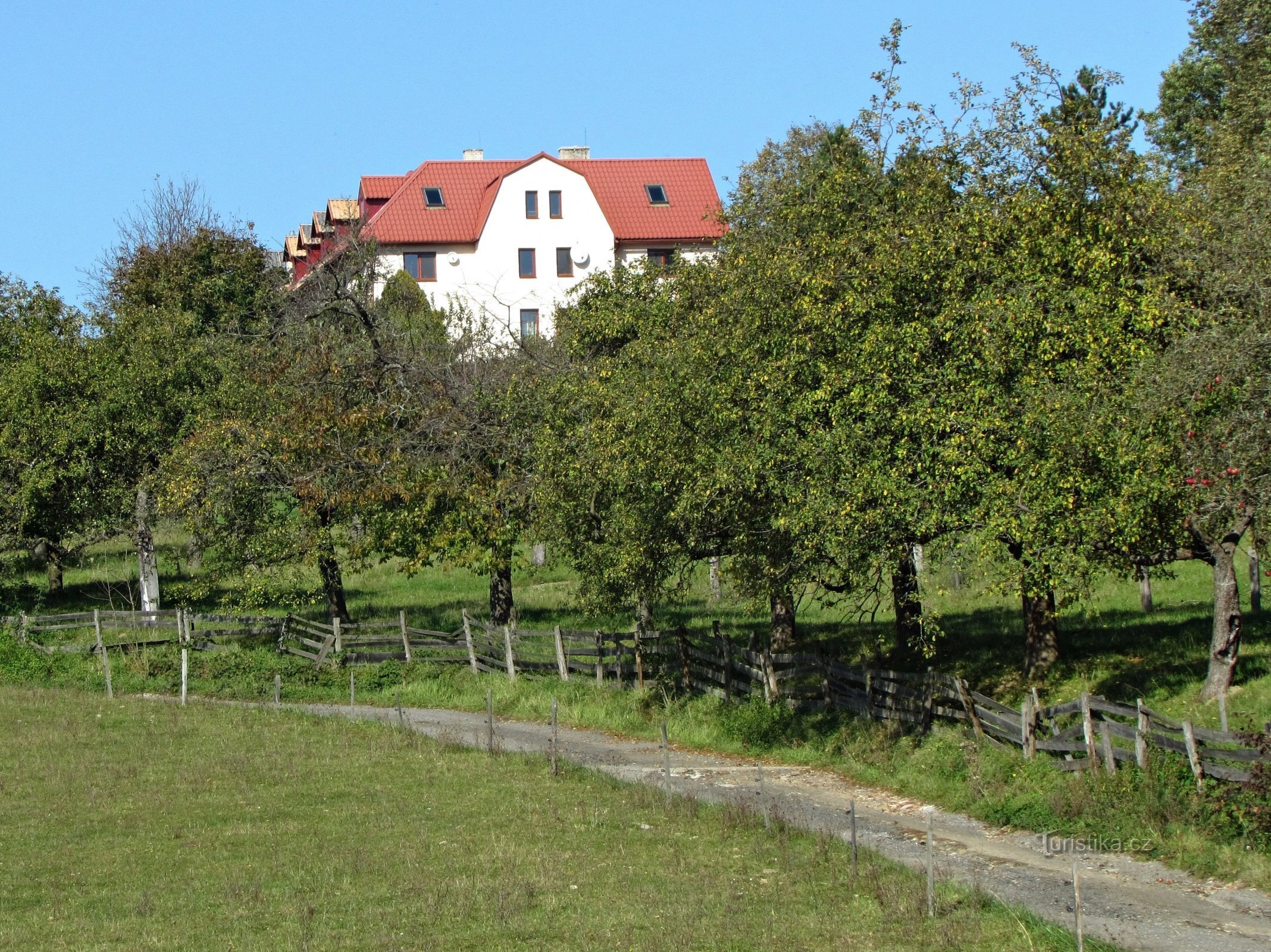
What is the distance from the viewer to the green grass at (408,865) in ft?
39.3

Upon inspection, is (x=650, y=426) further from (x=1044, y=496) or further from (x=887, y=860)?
(x=887, y=860)

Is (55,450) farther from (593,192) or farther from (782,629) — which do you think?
(593,192)

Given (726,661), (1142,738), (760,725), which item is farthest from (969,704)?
(726,661)

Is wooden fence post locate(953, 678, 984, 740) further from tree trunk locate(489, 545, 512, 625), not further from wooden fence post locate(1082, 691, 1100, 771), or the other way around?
tree trunk locate(489, 545, 512, 625)

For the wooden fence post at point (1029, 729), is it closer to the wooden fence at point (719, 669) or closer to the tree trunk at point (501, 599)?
the wooden fence at point (719, 669)

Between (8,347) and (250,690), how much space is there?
14.9 m

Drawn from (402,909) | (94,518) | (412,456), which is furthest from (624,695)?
(94,518)

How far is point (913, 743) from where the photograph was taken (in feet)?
65.0

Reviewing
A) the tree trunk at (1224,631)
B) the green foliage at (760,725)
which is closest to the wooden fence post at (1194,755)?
the tree trunk at (1224,631)

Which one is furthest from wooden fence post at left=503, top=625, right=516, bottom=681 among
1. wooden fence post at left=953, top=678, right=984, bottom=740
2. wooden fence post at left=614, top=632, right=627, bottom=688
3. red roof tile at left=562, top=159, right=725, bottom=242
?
red roof tile at left=562, top=159, right=725, bottom=242

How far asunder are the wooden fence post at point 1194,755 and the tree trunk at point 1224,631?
365cm

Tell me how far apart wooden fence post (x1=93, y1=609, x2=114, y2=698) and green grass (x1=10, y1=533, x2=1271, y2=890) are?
17.9 inches

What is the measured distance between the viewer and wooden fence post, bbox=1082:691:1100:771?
52.7 feet

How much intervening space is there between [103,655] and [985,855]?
21809 mm
